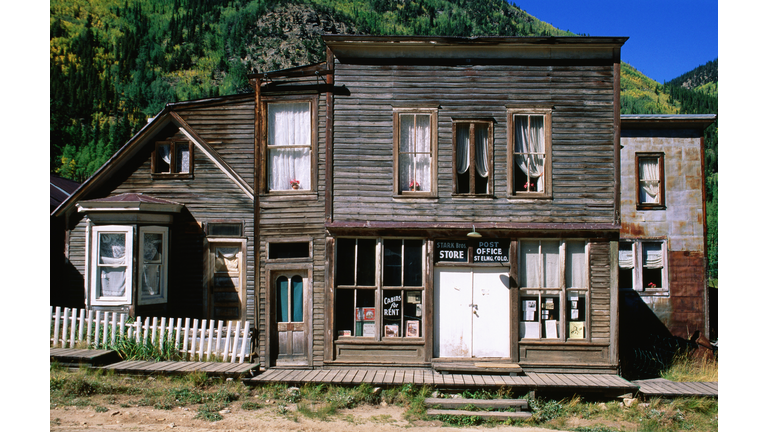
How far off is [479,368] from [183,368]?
610 centimetres

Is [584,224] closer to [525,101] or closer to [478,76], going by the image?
[525,101]

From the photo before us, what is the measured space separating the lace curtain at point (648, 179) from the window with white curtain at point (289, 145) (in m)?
11.6

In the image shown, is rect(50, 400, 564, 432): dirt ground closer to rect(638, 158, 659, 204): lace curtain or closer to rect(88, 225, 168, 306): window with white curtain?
rect(88, 225, 168, 306): window with white curtain

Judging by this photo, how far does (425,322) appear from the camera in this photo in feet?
34.1

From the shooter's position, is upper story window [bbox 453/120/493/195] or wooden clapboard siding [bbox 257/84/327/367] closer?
wooden clapboard siding [bbox 257/84/327/367]

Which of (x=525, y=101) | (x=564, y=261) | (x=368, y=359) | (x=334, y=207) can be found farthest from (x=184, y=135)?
(x=564, y=261)

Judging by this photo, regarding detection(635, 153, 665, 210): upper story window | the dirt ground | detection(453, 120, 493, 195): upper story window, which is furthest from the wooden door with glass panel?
detection(635, 153, 665, 210): upper story window

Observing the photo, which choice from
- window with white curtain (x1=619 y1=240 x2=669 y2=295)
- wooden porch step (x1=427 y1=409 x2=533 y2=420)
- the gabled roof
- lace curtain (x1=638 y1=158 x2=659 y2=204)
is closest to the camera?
wooden porch step (x1=427 y1=409 x2=533 y2=420)

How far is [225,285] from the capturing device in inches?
541

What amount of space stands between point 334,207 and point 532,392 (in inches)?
215

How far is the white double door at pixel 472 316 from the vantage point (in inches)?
412

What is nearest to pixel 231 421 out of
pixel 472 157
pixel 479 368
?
pixel 479 368

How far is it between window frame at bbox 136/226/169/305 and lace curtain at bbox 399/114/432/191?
23.4 ft

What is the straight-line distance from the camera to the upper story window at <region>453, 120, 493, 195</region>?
10594 millimetres
